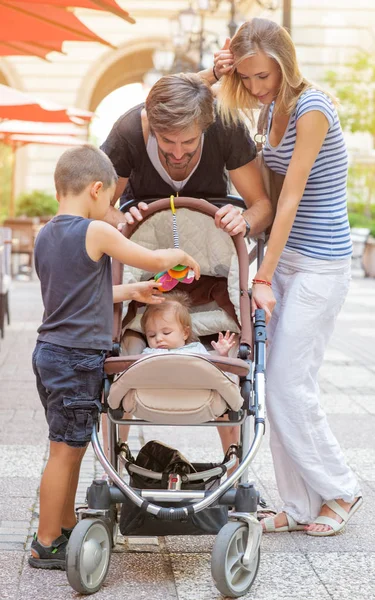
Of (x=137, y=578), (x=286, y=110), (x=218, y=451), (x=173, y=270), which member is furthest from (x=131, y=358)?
(x=218, y=451)

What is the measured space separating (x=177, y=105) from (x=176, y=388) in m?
1.07

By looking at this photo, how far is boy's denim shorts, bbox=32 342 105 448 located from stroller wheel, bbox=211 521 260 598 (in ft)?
2.14

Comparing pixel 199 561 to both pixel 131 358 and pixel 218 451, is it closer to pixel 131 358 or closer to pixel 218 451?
pixel 131 358

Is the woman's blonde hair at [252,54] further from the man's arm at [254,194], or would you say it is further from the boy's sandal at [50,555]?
the boy's sandal at [50,555]

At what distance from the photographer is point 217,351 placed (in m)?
4.35

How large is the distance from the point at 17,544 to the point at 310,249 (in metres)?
1.68

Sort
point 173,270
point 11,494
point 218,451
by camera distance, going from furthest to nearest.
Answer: point 218,451 → point 11,494 → point 173,270

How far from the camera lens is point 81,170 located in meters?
4.02

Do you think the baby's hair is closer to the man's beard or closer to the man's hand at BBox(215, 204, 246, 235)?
the man's hand at BBox(215, 204, 246, 235)

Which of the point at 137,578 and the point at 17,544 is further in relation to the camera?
the point at 17,544

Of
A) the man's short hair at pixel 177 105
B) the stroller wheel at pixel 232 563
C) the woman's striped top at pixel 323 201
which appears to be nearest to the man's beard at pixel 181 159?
the man's short hair at pixel 177 105

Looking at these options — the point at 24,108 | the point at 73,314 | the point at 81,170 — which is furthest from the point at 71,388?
the point at 24,108

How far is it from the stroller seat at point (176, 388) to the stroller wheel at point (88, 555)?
43 centimetres

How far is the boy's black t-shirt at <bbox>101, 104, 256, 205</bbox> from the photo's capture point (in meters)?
4.43
